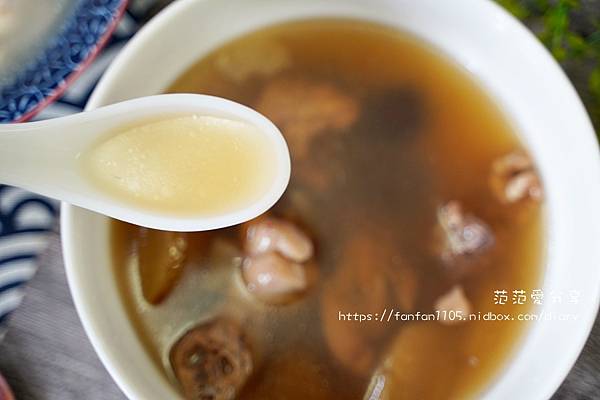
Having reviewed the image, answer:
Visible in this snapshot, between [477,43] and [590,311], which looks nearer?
[590,311]

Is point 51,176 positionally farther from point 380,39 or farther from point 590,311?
point 590,311

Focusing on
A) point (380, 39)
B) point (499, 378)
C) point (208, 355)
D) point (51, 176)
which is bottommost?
point (208, 355)

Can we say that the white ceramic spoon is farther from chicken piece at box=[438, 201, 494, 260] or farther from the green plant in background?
the green plant in background

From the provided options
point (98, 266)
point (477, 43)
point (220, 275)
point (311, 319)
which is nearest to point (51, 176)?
point (98, 266)

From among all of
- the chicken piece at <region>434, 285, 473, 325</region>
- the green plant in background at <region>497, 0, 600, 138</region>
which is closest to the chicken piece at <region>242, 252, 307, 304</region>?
the chicken piece at <region>434, 285, 473, 325</region>

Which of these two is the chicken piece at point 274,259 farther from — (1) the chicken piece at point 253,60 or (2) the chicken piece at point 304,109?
(1) the chicken piece at point 253,60

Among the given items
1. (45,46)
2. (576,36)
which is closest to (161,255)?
(45,46)

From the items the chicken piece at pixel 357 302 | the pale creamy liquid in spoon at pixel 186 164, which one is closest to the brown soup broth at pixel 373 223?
the chicken piece at pixel 357 302
